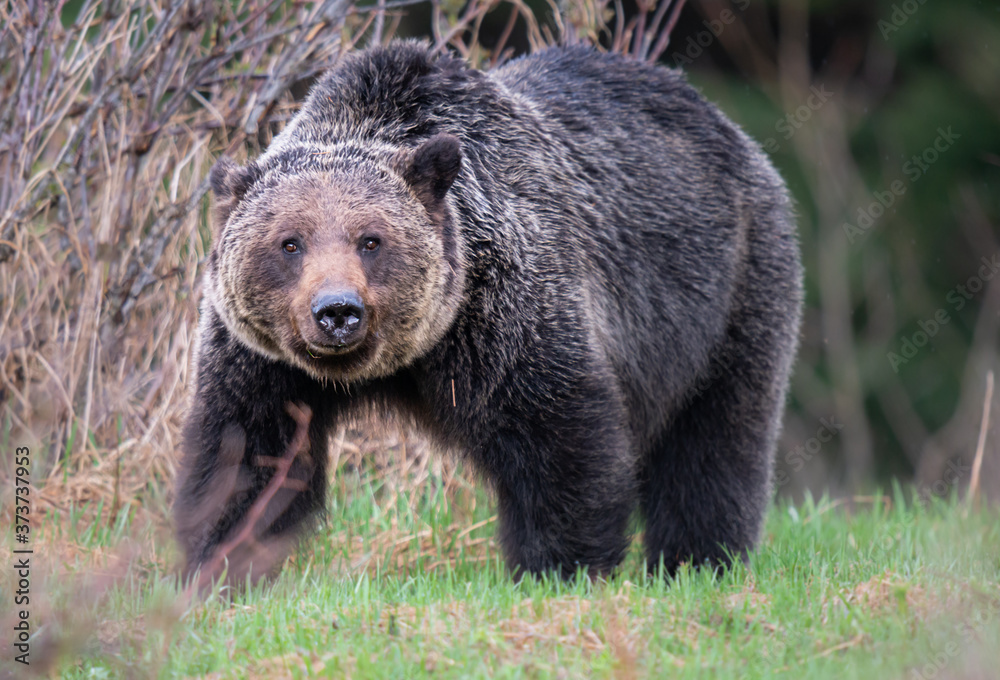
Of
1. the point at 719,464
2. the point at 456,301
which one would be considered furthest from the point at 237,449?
the point at 719,464

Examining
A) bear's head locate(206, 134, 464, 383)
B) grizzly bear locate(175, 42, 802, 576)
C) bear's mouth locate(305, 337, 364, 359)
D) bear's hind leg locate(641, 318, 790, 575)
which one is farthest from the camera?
bear's hind leg locate(641, 318, 790, 575)

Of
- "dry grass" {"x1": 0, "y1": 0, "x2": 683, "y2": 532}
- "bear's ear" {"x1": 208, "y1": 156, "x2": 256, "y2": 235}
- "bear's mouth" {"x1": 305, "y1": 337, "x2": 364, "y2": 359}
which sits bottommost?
"dry grass" {"x1": 0, "y1": 0, "x2": 683, "y2": 532}

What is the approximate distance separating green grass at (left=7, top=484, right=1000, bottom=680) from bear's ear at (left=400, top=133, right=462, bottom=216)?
1609 mm

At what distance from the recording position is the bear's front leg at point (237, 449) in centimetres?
491

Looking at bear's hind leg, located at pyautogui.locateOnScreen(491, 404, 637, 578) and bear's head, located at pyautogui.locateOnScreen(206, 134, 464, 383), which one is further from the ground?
bear's head, located at pyautogui.locateOnScreen(206, 134, 464, 383)

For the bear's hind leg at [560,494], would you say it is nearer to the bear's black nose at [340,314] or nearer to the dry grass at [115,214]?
the bear's black nose at [340,314]

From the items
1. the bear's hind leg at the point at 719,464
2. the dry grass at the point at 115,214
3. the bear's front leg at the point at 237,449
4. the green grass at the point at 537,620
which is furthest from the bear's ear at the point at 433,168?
the bear's hind leg at the point at 719,464

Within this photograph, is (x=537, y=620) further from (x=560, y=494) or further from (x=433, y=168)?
(x=433, y=168)

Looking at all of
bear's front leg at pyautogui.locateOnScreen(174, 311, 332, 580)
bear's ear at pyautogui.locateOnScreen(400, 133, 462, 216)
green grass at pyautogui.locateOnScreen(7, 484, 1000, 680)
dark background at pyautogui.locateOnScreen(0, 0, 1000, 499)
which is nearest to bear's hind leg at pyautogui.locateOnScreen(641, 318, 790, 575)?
green grass at pyautogui.locateOnScreen(7, 484, 1000, 680)

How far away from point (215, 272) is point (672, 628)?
242 cm

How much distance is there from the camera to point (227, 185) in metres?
5.02

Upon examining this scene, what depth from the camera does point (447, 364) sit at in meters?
5.00

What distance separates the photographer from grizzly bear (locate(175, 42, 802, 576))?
15.7 feet

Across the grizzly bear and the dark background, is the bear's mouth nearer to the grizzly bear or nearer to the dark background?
the grizzly bear
